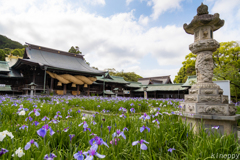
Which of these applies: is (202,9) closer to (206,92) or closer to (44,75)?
(206,92)

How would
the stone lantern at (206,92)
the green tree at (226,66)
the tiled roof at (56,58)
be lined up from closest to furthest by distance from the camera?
the stone lantern at (206,92), the green tree at (226,66), the tiled roof at (56,58)

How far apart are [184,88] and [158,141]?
73.4 ft

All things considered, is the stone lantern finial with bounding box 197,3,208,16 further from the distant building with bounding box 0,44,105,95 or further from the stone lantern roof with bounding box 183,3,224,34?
the distant building with bounding box 0,44,105,95

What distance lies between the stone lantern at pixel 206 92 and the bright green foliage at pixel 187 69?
83.7 feet

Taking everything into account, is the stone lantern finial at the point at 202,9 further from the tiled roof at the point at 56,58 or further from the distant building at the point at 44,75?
the tiled roof at the point at 56,58

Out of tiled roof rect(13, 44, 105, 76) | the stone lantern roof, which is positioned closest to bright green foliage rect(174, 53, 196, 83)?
tiled roof rect(13, 44, 105, 76)

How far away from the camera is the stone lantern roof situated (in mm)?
3500

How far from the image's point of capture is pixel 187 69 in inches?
1117

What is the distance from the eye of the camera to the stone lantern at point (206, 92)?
2871 millimetres

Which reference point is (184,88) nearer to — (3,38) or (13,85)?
(13,85)

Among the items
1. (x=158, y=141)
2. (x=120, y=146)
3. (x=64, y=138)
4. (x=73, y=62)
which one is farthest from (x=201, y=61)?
(x=73, y=62)

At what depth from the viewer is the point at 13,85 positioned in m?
19.2

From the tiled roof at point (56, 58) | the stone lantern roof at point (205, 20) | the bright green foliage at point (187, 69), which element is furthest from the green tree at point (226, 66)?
the tiled roof at point (56, 58)

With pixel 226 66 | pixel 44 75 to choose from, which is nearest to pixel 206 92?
pixel 226 66
